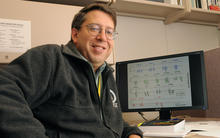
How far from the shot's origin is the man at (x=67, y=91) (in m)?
0.67

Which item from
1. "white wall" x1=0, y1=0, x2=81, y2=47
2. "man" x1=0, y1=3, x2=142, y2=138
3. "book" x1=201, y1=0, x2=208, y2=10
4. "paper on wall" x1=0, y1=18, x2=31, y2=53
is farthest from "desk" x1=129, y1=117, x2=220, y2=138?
"book" x1=201, y1=0, x2=208, y2=10

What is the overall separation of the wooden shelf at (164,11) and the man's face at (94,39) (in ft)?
2.30

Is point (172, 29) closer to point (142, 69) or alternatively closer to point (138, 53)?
point (138, 53)

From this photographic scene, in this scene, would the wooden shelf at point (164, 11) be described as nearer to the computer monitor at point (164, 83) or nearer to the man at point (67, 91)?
the computer monitor at point (164, 83)

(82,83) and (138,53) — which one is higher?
(138,53)

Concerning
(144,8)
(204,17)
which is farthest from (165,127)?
(204,17)

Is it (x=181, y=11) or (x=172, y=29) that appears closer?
(x=181, y=11)

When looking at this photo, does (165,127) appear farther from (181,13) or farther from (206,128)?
(181,13)

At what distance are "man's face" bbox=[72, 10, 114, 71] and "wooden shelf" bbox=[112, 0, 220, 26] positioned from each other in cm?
70

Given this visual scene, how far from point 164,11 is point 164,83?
837 mm

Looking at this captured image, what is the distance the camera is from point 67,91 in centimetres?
86

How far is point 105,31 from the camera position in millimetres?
1080

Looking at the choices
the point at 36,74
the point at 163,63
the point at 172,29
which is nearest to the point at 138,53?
the point at 172,29

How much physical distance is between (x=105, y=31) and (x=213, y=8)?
137 cm
